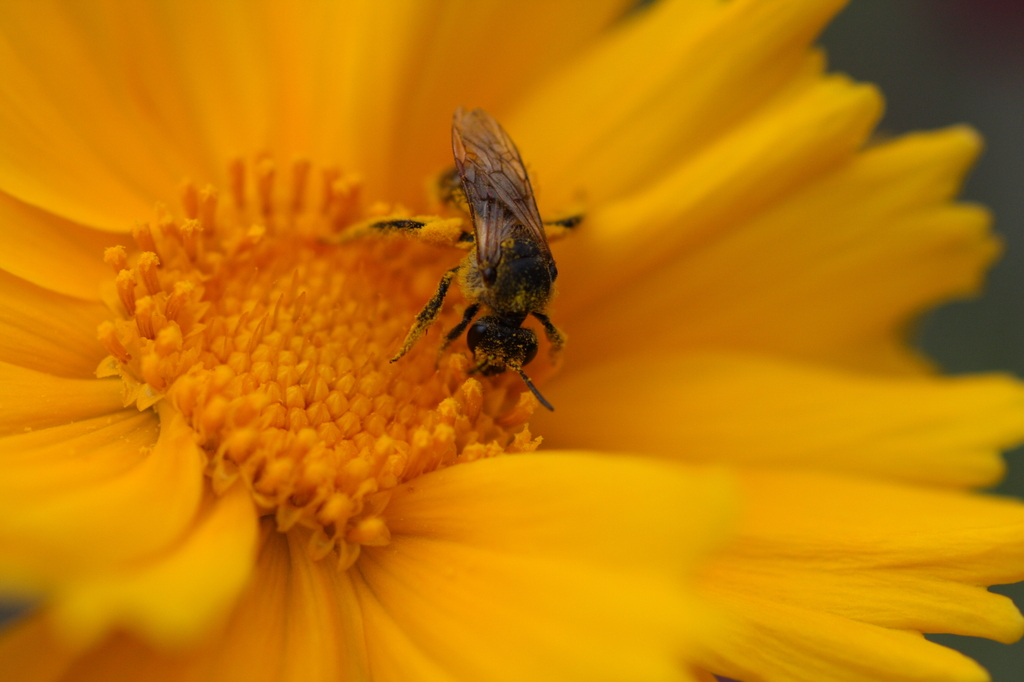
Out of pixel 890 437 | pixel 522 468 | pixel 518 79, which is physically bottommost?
pixel 522 468

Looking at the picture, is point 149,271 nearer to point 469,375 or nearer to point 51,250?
point 51,250

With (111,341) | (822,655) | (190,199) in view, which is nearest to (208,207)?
(190,199)

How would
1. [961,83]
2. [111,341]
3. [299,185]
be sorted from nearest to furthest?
[111,341] < [299,185] < [961,83]

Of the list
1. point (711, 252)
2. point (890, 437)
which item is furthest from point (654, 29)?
point (890, 437)

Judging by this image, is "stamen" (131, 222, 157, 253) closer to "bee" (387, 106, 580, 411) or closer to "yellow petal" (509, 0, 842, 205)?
"bee" (387, 106, 580, 411)

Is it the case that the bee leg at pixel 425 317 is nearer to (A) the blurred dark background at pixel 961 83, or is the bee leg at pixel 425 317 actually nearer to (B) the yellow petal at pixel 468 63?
(B) the yellow petal at pixel 468 63

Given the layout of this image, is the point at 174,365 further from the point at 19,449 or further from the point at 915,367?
the point at 915,367

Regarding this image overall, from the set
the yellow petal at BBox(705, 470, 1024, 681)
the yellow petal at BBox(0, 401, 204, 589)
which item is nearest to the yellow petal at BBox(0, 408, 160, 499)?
the yellow petal at BBox(0, 401, 204, 589)
